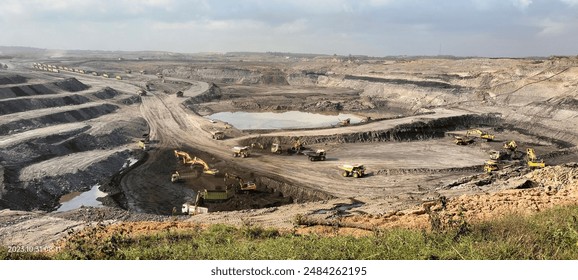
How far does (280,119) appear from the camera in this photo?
179 feet

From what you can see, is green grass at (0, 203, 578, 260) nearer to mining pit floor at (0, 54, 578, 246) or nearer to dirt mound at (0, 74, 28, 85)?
mining pit floor at (0, 54, 578, 246)

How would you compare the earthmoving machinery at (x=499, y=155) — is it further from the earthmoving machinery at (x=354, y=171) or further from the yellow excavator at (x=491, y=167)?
the earthmoving machinery at (x=354, y=171)

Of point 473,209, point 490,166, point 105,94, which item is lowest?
point 490,166

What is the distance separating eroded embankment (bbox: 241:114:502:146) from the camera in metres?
38.6

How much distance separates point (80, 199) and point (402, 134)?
30.2 m

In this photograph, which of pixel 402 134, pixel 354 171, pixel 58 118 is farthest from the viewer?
pixel 58 118

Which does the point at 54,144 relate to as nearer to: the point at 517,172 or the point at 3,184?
the point at 3,184

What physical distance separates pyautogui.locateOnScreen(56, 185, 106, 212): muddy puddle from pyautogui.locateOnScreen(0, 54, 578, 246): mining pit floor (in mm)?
530

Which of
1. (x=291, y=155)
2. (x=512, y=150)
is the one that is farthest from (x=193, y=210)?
(x=512, y=150)

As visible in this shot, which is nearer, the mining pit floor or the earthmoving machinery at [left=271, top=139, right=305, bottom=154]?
the mining pit floor

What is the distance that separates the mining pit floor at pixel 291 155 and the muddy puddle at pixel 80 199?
1.74ft

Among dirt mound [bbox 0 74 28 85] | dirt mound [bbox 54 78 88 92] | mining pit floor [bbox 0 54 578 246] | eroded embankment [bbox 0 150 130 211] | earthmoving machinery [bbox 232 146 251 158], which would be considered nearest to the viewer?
mining pit floor [bbox 0 54 578 246]

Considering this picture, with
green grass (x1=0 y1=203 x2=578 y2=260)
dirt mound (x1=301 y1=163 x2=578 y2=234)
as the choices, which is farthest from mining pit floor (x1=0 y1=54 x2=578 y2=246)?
green grass (x1=0 y1=203 x2=578 y2=260)

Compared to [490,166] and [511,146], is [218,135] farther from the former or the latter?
[511,146]
